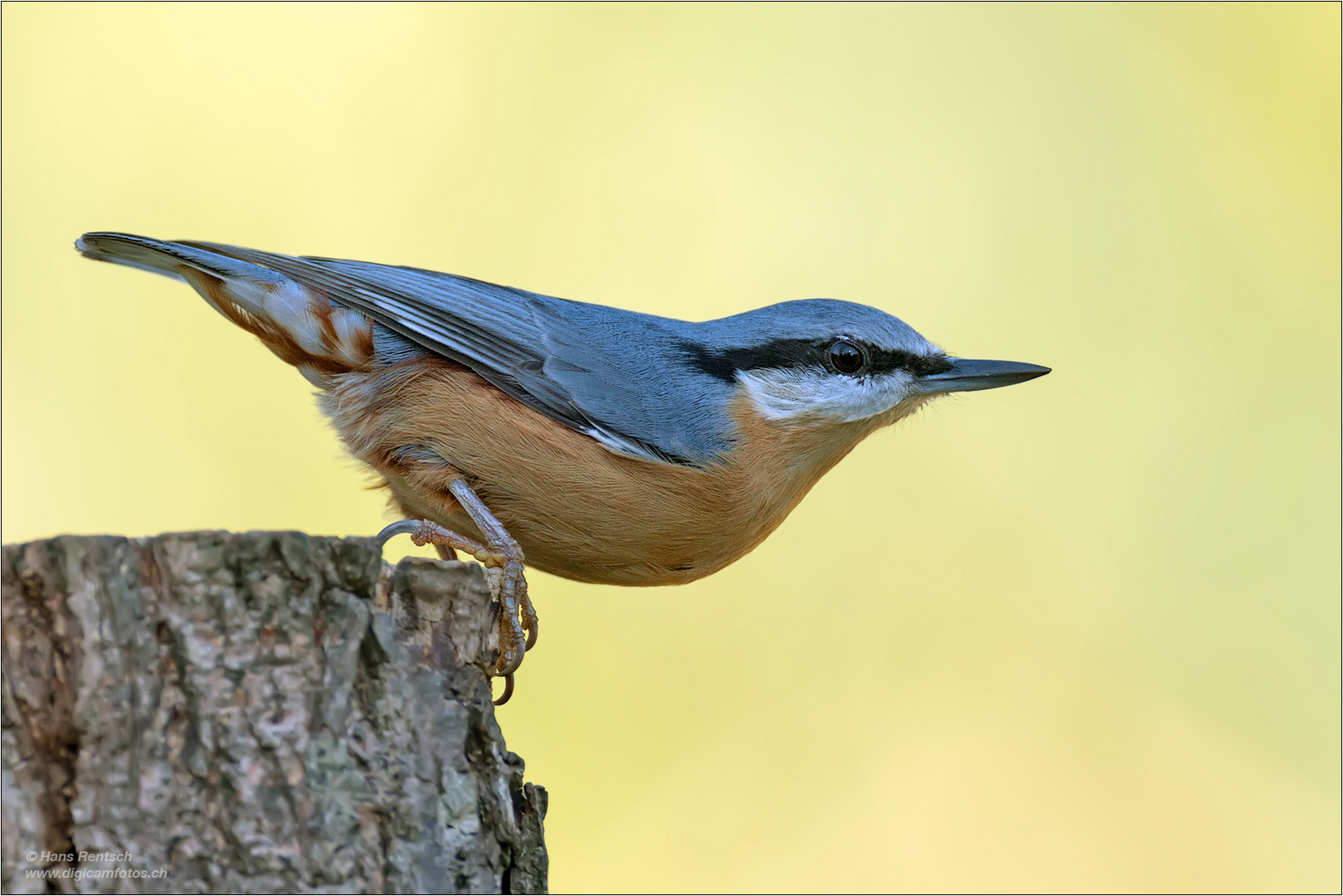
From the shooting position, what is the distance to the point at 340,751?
71.6 inches

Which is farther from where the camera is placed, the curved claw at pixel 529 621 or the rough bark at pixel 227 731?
the curved claw at pixel 529 621

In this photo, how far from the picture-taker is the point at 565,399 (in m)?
2.99

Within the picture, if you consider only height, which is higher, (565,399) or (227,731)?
(565,399)

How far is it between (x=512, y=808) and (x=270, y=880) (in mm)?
438

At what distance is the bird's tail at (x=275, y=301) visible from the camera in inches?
122

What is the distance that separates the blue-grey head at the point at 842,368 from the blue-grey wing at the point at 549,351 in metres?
0.16

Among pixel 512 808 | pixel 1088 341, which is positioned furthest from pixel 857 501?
pixel 512 808

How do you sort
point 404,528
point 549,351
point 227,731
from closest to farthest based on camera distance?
point 227,731 < point 404,528 < point 549,351

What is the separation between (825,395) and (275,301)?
64.8 inches

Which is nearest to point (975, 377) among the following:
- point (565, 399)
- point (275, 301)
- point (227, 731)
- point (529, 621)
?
point (565, 399)

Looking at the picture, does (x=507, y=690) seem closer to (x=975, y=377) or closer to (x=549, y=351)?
(x=549, y=351)

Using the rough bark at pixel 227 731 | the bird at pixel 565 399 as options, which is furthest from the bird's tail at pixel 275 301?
the rough bark at pixel 227 731

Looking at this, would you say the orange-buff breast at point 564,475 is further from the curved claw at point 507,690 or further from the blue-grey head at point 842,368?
the curved claw at point 507,690

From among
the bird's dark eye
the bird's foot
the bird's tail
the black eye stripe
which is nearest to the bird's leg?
the bird's foot
